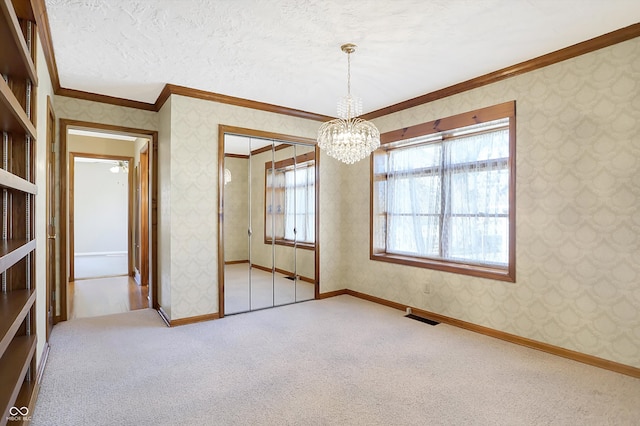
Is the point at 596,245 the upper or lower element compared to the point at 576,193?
lower

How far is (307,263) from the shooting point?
5.07 m

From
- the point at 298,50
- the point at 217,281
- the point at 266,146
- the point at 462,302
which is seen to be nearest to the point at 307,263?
the point at 217,281

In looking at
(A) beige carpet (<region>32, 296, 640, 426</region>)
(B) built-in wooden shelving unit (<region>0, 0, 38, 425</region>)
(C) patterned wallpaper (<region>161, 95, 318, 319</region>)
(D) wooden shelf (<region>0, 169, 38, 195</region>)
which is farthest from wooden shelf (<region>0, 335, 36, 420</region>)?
(C) patterned wallpaper (<region>161, 95, 318, 319</region>)

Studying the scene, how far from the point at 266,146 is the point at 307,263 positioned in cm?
178

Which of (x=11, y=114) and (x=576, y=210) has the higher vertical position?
(x=11, y=114)

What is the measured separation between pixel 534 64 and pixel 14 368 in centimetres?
433

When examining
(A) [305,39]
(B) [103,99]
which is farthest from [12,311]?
(B) [103,99]

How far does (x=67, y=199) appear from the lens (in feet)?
13.9

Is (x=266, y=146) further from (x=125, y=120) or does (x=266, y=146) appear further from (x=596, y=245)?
(x=596, y=245)

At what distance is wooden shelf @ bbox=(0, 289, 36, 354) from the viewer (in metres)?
1.30

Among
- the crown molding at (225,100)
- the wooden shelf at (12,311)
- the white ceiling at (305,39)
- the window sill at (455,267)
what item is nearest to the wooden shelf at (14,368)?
the wooden shelf at (12,311)

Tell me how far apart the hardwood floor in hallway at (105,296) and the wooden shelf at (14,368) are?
2.55 meters

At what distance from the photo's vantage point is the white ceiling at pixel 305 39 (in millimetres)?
2395

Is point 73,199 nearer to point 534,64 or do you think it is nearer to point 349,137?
point 349,137
